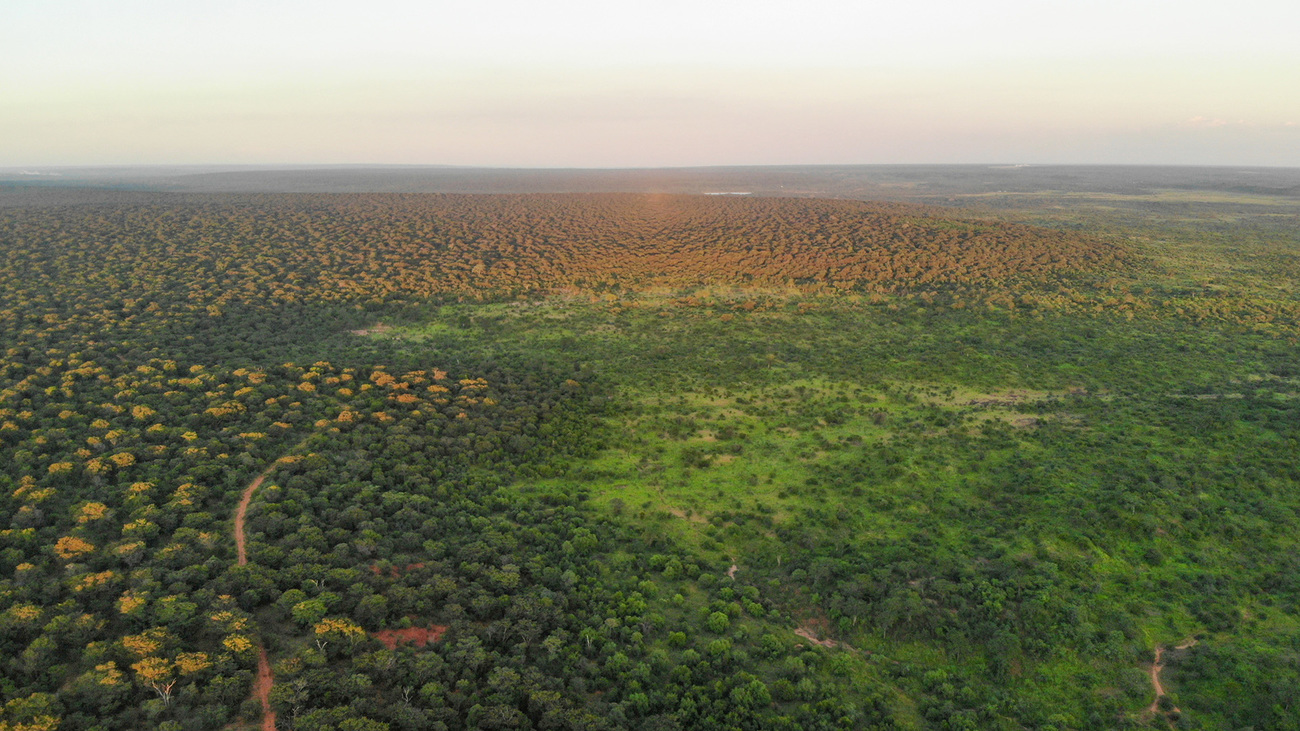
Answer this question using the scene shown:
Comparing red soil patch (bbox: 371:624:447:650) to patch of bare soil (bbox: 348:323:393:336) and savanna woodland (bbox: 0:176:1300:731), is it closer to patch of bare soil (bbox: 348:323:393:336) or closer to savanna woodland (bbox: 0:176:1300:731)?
savanna woodland (bbox: 0:176:1300:731)

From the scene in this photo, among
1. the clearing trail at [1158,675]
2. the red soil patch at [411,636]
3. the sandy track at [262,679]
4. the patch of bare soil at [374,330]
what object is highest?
the patch of bare soil at [374,330]

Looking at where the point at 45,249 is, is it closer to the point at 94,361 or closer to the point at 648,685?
the point at 94,361

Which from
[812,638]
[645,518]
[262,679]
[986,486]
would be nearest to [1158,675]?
[812,638]

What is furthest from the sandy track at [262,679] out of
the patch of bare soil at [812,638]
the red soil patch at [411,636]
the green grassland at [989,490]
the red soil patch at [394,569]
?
the patch of bare soil at [812,638]

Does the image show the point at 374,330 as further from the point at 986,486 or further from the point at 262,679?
the point at 986,486

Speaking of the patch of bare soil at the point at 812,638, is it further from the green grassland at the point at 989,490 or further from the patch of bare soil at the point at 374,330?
the patch of bare soil at the point at 374,330

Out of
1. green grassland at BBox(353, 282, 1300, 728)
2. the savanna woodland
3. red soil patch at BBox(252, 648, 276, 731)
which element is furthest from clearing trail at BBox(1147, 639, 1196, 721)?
red soil patch at BBox(252, 648, 276, 731)
